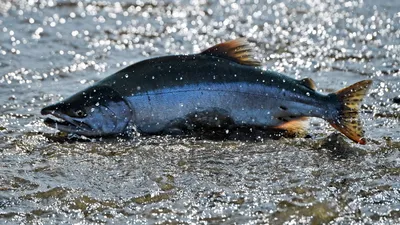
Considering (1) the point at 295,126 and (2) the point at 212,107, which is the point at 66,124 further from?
(1) the point at 295,126

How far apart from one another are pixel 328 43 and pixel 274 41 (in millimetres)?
556

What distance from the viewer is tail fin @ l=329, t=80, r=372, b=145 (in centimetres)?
497

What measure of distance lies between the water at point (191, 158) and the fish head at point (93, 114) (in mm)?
98

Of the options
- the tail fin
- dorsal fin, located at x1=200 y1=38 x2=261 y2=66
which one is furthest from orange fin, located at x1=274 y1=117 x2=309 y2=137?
dorsal fin, located at x1=200 y1=38 x2=261 y2=66

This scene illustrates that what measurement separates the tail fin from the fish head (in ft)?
4.30

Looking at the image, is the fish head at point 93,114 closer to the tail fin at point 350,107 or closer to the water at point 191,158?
the water at point 191,158

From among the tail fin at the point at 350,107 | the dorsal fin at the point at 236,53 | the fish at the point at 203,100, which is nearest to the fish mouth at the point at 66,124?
the fish at the point at 203,100

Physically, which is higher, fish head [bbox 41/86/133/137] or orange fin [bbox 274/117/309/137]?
fish head [bbox 41/86/133/137]

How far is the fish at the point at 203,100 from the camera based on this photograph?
198 inches

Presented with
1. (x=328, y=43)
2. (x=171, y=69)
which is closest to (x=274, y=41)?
(x=328, y=43)

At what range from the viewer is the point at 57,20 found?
9203 millimetres

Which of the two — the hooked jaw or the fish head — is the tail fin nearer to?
the fish head

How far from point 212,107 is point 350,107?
0.87m

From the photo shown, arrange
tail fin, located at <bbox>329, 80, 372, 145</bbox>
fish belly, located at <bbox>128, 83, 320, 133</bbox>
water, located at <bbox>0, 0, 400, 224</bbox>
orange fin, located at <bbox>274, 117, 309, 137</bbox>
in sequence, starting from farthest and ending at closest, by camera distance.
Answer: orange fin, located at <bbox>274, 117, 309, 137</bbox>
fish belly, located at <bbox>128, 83, 320, 133</bbox>
tail fin, located at <bbox>329, 80, 372, 145</bbox>
water, located at <bbox>0, 0, 400, 224</bbox>
